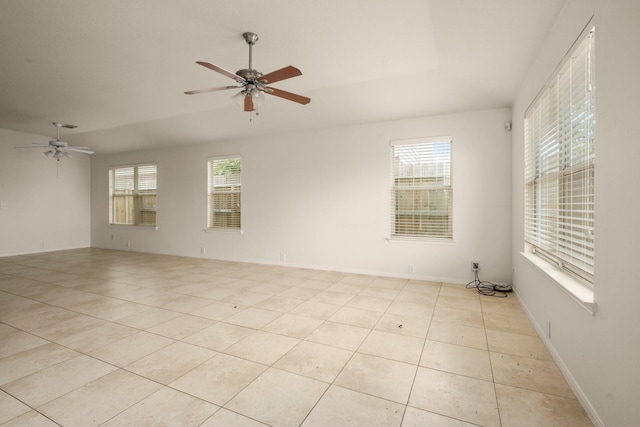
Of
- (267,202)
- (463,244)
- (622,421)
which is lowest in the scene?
(622,421)

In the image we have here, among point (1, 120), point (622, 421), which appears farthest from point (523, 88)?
point (1, 120)

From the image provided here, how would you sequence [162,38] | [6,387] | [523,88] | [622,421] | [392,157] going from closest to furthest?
[622,421], [6,387], [162,38], [523,88], [392,157]

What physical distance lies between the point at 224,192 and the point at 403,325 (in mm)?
4960

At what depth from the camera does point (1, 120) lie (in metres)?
5.73

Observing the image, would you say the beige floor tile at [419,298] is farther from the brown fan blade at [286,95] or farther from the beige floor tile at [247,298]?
the brown fan blade at [286,95]

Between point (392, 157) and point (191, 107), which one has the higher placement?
point (191, 107)

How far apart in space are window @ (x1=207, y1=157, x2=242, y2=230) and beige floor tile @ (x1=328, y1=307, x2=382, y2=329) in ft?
12.6

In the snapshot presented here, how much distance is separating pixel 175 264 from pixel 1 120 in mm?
4200

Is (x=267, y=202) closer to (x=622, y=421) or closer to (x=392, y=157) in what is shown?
(x=392, y=157)

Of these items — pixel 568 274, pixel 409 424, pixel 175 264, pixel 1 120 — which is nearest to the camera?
pixel 409 424

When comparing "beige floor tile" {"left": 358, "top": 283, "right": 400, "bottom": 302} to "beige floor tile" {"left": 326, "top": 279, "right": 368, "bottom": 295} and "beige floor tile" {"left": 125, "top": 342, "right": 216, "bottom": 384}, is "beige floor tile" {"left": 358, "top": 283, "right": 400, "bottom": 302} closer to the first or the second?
"beige floor tile" {"left": 326, "top": 279, "right": 368, "bottom": 295}

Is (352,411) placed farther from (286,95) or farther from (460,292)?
(460,292)

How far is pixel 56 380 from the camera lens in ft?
6.77

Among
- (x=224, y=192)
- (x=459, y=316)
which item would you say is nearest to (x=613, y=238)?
(x=459, y=316)
